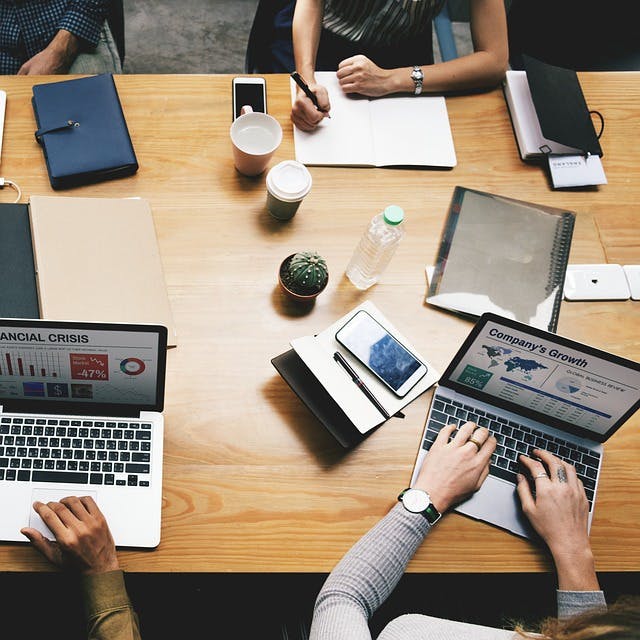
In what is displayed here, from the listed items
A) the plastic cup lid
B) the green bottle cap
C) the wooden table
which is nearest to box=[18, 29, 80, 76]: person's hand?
the wooden table

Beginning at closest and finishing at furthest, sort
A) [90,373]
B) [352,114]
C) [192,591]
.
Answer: [90,373] → [352,114] → [192,591]

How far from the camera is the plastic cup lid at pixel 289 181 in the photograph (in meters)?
1.23

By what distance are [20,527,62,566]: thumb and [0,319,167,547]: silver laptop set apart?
0.07 ft

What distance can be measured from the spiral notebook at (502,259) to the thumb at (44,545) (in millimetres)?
815

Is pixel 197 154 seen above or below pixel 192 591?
above

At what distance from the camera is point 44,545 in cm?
98

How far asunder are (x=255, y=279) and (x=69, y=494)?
52 cm

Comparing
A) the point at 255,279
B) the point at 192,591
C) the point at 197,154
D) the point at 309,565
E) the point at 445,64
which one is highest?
the point at 445,64

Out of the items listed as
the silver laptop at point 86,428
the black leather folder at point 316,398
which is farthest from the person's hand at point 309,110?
the silver laptop at point 86,428

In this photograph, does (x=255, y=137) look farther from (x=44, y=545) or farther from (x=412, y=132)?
(x=44, y=545)

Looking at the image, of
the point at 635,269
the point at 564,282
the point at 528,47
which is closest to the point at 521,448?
the point at 564,282

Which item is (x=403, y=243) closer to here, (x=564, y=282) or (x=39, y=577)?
(x=564, y=282)

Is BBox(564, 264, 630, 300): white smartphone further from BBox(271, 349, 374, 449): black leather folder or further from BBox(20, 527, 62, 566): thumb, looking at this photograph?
BBox(20, 527, 62, 566): thumb

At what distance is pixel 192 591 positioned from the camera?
158 centimetres
